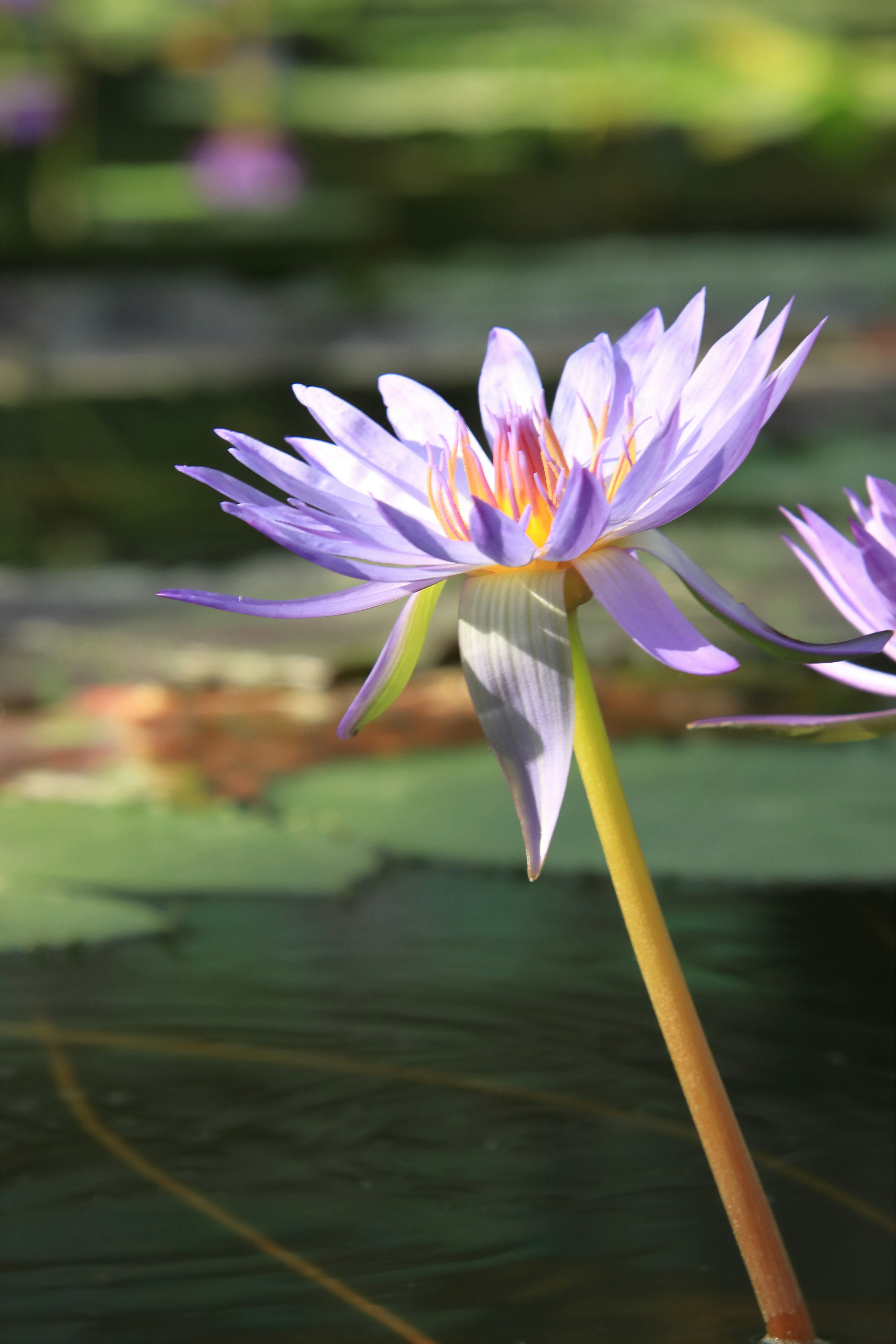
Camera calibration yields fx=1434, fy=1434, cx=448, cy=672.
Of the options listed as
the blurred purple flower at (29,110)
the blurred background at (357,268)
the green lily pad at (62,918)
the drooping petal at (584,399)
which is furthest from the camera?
the blurred purple flower at (29,110)

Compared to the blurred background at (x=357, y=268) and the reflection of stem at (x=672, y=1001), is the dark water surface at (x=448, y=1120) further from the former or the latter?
the blurred background at (x=357, y=268)

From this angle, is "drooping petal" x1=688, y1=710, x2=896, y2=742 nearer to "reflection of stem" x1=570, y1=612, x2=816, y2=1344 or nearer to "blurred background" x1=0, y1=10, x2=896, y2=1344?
"reflection of stem" x1=570, y1=612, x2=816, y2=1344

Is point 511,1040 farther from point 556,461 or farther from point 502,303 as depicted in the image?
point 502,303

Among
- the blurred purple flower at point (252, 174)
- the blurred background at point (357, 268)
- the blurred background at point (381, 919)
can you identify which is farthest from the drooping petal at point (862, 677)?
the blurred purple flower at point (252, 174)

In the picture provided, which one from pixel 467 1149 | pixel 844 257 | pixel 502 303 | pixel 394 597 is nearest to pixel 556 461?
pixel 394 597

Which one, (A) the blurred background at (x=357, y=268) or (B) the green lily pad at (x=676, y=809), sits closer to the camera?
(B) the green lily pad at (x=676, y=809)

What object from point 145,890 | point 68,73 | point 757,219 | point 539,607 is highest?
point 68,73

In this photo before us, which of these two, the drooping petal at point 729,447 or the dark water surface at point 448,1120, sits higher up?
the drooping petal at point 729,447
